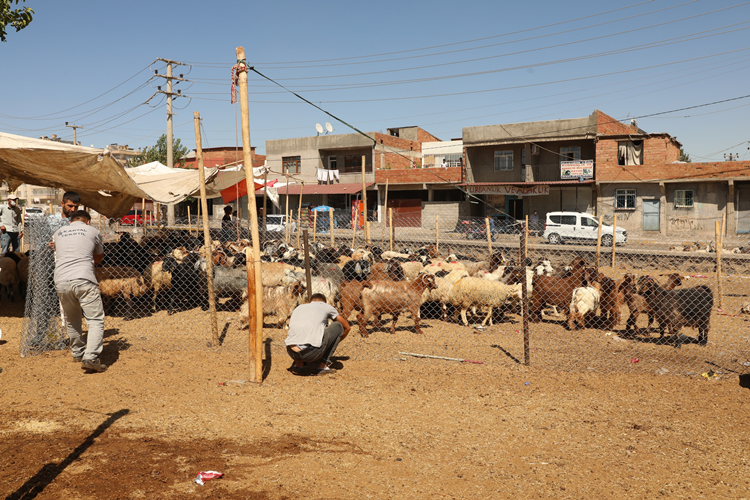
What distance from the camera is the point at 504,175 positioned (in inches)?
1286

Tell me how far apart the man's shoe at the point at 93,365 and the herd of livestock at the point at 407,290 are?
199 cm

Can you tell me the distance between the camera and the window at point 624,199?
28.5 m

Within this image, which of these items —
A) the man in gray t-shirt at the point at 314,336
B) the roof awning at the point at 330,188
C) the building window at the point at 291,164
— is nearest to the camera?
the man in gray t-shirt at the point at 314,336

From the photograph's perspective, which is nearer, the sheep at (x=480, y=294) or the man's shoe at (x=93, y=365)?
the man's shoe at (x=93, y=365)

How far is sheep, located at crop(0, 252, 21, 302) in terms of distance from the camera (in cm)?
997

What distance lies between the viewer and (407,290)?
8430 millimetres

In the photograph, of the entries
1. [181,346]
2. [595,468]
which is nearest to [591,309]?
[595,468]

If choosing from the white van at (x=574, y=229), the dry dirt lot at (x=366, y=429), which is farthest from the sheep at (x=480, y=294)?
the white van at (x=574, y=229)

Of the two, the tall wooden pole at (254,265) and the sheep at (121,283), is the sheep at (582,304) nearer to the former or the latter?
the tall wooden pole at (254,265)

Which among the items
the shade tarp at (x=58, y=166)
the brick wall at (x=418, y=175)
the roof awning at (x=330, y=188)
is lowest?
the shade tarp at (x=58, y=166)

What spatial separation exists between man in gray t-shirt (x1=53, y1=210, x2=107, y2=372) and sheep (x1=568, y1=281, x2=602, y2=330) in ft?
23.5

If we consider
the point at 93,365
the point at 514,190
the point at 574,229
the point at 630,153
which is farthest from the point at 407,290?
the point at 630,153

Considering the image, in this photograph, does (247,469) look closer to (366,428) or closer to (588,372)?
(366,428)

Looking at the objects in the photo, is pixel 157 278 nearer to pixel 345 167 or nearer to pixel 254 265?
pixel 254 265
